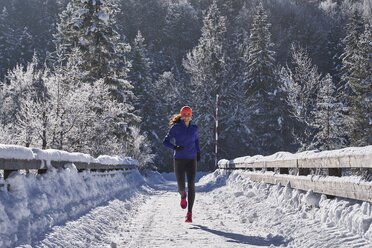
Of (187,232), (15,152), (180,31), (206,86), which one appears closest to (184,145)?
(187,232)

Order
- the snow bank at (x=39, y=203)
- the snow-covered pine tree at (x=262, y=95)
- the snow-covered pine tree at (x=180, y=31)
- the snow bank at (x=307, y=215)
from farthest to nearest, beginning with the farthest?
the snow-covered pine tree at (x=180, y=31) → the snow-covered pine tree at (x=262, y=95) → the snow bank at (x=307, y=215) → the snow bank at (x=39, y=203)

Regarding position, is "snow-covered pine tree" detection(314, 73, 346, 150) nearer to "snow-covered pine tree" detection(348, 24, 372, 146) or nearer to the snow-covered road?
"snow-covered pine tree" detection(348, 24, 372, 146)

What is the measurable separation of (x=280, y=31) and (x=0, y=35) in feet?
171

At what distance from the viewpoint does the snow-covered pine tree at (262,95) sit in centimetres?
5222

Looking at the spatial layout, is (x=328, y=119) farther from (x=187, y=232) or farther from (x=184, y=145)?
(x=187, y=232)

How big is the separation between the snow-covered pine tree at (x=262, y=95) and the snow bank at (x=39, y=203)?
44324mm

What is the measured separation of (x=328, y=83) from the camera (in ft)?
107

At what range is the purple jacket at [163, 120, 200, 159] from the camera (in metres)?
9.14

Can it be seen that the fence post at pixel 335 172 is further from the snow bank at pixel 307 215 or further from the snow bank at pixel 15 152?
the snow bank at pixel 15 152

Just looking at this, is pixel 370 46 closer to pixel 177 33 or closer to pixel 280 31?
pixel 280 31

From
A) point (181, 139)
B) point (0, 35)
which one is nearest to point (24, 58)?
point (0, 35)

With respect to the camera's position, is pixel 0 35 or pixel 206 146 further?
pixel 0 35

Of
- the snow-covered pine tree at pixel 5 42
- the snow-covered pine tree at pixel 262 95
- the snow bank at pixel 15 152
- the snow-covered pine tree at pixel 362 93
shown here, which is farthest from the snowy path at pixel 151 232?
the snow-covered pine tree at pixel 5 42

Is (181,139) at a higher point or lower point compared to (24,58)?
lower
